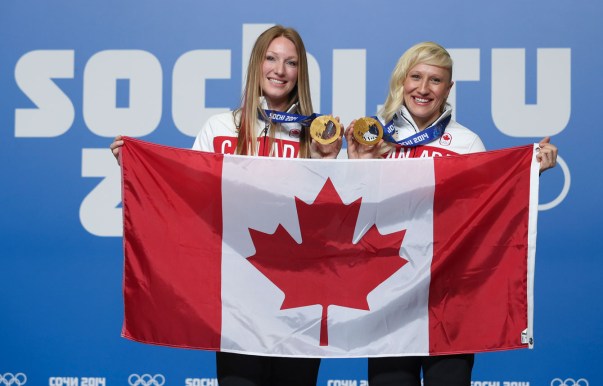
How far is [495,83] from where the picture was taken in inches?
146

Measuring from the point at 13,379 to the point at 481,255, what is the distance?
220cm

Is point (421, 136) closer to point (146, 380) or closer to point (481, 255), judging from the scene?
point (481, 255)

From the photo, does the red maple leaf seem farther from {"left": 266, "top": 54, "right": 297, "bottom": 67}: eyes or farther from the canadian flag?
{"left": 266, "top": 54, "right": 297, "bottom": 67}: eyes

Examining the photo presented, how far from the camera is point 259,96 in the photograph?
268cm

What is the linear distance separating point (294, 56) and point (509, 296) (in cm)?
89

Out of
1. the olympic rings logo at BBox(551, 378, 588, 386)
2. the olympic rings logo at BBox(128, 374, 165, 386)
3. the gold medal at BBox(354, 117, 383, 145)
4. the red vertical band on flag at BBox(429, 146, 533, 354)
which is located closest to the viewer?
the red vertical band on flag at BBox(429, 146, 533, 354)

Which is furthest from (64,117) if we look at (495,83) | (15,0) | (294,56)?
(495,83)

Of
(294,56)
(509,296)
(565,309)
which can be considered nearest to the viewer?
(509,296)

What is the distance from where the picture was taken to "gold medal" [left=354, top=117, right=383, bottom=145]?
2.58 m

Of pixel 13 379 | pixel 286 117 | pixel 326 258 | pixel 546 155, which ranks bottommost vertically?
pixel 13 379

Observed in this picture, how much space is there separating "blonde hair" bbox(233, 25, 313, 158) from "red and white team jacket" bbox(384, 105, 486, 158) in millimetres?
260

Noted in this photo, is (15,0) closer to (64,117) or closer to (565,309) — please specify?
(64,117)

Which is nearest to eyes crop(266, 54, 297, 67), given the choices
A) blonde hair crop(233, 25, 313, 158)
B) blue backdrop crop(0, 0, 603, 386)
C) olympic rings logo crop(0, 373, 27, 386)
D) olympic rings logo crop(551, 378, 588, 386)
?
blonde hair crop(233, 25, 313, 158)

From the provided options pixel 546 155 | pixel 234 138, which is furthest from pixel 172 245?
pixel 546 155
